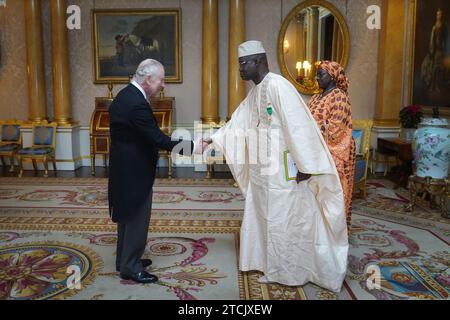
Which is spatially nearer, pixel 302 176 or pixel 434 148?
pixel 302 176

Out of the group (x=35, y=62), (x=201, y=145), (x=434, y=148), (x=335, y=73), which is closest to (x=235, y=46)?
(x=35, y=62)

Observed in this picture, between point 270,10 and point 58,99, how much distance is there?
15.1 feet

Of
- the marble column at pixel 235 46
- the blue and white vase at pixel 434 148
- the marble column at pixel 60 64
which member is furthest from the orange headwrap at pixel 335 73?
the marble column at pixel 60 64

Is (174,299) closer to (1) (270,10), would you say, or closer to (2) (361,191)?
(2) (361,191)

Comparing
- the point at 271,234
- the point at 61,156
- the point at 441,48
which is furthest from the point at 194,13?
the point at 271,234

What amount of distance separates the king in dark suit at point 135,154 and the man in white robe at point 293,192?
688 millimetres

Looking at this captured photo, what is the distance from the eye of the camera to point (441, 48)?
20.9 feet

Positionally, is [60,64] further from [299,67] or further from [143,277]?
[143,277]

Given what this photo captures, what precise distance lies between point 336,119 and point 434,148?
2.13 metres

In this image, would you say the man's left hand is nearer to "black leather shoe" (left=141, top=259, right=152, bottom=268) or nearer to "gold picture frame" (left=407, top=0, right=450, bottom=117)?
"black leather shoe" (left=141, top=259, right=152, bottom=268)

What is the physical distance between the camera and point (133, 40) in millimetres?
8367

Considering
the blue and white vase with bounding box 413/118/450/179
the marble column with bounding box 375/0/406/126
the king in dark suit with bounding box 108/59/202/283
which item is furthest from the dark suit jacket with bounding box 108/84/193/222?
the marble column with bounding box 375/0/406/126

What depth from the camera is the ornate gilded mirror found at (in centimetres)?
811
